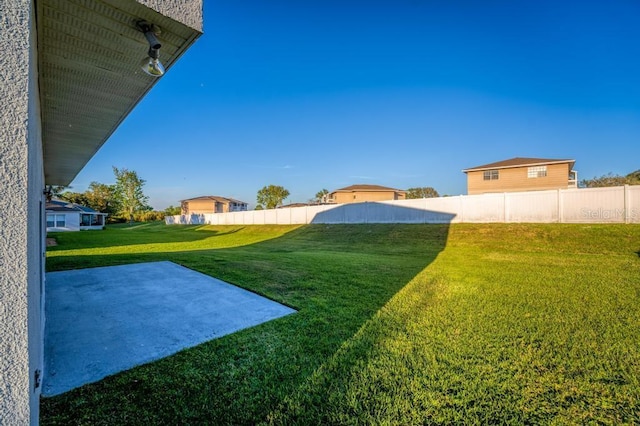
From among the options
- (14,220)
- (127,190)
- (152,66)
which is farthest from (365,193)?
(14,220)

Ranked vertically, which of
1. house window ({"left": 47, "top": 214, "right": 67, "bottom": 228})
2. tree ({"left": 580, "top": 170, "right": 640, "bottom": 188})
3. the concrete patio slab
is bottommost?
the concrete patio slab

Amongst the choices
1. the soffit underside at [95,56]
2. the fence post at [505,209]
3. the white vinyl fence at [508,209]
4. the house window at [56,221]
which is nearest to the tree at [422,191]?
Result: the white vinyl fence at [508,209]

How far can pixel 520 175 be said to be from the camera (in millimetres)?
23078

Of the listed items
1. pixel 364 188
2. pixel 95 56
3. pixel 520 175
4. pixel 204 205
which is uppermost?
pixel 364 188

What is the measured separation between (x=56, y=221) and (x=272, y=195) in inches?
1216

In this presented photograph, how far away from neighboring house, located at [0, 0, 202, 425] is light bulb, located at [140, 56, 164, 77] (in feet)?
0.21

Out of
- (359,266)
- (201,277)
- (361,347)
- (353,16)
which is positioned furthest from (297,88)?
(361,347)

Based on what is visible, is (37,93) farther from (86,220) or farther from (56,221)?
(86,220)

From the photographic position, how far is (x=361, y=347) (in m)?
2.91

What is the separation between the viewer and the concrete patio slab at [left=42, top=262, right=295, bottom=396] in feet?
8.50

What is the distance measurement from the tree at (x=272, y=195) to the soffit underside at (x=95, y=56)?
159 feet

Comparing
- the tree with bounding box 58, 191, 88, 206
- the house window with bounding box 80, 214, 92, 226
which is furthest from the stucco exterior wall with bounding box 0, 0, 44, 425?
the tree with bounding box 58, 191, 88, 206

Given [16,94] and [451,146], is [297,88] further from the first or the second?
[16,94]

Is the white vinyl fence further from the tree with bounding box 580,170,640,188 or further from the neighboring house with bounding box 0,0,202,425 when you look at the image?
the tree with bounding box 580,170,640,188
